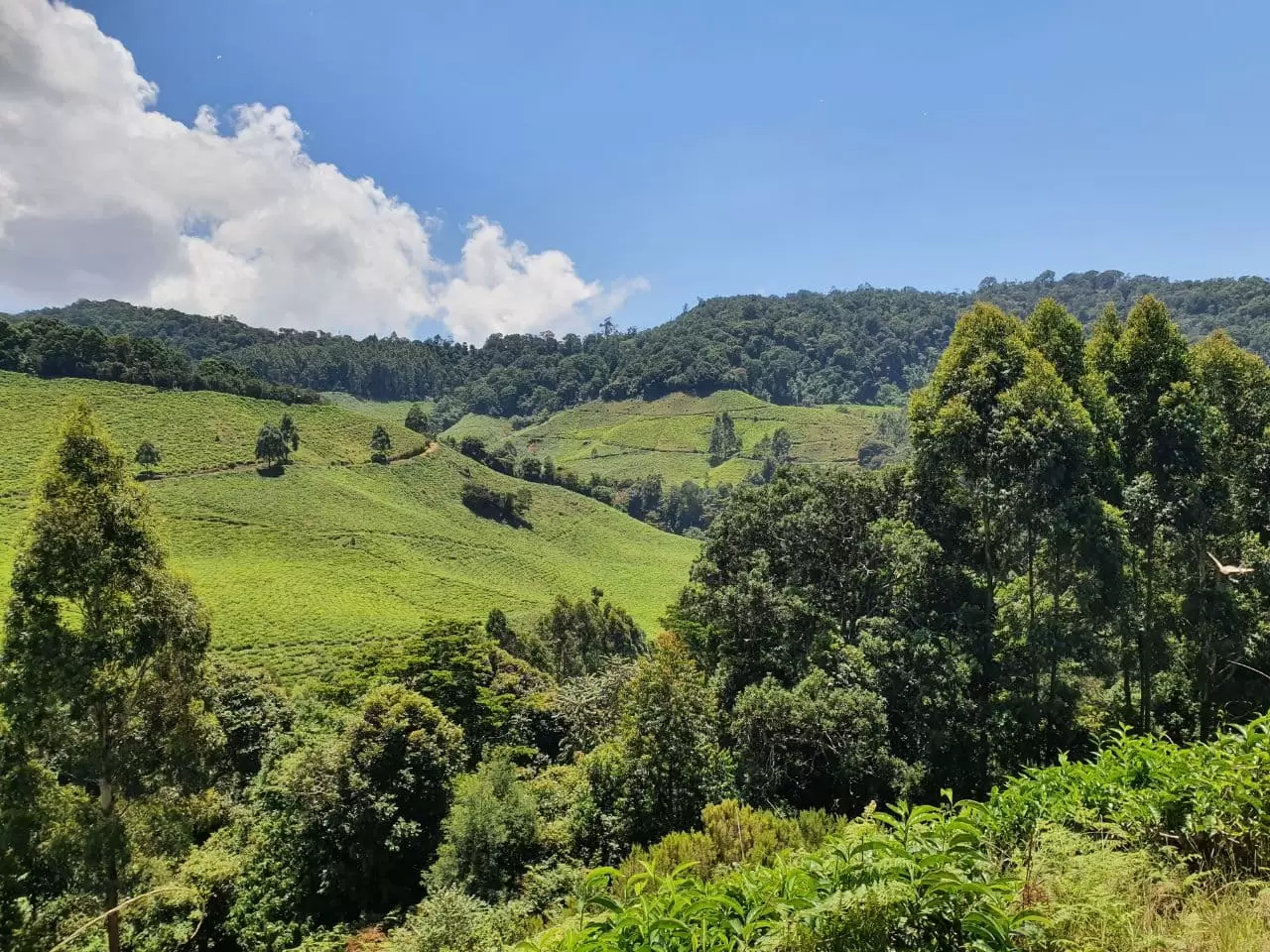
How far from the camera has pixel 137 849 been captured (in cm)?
1161

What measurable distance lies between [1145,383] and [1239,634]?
618 centimetres

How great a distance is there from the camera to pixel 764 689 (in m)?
16.9

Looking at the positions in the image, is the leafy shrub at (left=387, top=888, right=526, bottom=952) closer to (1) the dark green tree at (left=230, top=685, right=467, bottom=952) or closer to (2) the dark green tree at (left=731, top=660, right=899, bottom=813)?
(1) the dark green tree at (left=230, top=685, right=467, bottom=952)

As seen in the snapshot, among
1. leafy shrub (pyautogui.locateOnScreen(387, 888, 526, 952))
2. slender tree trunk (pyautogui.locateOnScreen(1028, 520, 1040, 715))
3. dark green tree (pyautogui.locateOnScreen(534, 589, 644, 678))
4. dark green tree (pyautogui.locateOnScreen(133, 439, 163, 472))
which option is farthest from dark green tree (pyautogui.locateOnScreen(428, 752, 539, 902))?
dark green tree (pyautogui.locateOnScreen(133, 439, 163, 472))

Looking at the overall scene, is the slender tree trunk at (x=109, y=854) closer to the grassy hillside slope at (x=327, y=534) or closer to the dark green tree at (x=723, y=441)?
the grassy hillside slope at (x=327, y=534)

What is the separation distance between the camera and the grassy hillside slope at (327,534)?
5106cm

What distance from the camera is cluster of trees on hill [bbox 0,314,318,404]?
80.7 m

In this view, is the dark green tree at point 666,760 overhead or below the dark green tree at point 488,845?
overhead

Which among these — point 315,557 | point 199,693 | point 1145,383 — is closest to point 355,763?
point 199,693

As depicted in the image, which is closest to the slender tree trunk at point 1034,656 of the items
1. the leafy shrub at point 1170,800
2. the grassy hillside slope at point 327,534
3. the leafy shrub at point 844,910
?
the leafy shrub at point 1170,800

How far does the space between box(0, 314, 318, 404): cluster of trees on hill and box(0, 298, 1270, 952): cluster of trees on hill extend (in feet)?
279

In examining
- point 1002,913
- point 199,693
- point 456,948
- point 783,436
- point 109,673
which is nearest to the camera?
point 1002,913

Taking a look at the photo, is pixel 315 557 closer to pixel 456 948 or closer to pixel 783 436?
pixel 456 948

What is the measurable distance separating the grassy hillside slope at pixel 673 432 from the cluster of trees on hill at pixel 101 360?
64.3 metres
